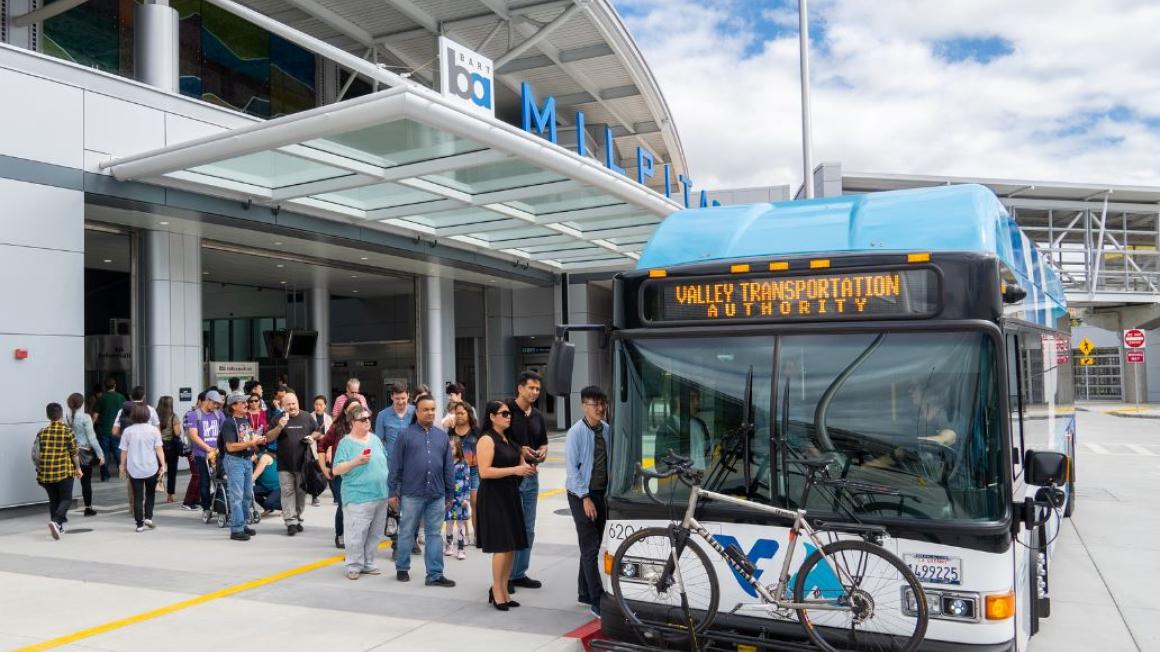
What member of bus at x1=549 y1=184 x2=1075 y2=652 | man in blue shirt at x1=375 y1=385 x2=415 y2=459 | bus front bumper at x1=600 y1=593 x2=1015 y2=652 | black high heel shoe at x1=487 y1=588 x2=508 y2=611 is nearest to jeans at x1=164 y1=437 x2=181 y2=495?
man in blue shirt at x1=375 y1=385 x2=415 y2=459

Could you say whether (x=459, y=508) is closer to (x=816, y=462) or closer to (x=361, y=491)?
(x=361, y=491)

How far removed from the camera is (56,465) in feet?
33.6

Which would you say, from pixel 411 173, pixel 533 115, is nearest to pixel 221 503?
pixel 411 173

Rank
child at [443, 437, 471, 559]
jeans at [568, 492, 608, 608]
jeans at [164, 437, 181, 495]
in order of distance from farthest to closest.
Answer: jeans at [164, 437, 181, 495] < child at [443, 437, 471, 559] < jeans at [568, 492, 608, 608]

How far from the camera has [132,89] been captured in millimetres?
13695

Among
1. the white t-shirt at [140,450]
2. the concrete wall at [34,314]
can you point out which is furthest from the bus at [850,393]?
the concrete wall at [34,314]

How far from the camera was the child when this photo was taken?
8781 mm

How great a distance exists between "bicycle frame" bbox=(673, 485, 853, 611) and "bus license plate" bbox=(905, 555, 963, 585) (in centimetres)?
33

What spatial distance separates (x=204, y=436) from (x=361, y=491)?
456cm

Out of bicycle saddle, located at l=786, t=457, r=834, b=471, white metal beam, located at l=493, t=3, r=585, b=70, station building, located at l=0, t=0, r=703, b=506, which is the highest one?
white metal beam, located at l=493, t=3, r=585, b=70

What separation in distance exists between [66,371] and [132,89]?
442 centimetres

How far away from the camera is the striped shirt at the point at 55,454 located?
33.5 ft

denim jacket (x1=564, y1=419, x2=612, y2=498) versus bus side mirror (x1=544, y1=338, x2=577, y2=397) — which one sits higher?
bus side mirror (x1=544, y1=338, x2=577, y2=397)

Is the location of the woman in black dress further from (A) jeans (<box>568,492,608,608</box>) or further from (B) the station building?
(B) the station building
